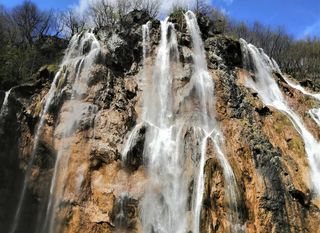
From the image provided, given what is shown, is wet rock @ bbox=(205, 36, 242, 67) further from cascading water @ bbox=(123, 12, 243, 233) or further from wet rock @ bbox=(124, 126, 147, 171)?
wet rock @ bbox=(124, 126, 147, 171)

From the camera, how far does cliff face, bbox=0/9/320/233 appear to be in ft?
66.4

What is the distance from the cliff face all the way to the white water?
52 centimetres

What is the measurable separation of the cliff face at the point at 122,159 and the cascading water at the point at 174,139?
292 millimetres

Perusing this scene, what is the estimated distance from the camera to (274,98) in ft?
98.2

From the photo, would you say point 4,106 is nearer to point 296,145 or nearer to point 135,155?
point 135,155

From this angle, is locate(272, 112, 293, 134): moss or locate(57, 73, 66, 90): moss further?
locate(57, 73, 66, 90): moss

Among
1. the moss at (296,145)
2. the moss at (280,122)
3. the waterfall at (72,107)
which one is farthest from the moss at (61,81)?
the moss at (296,145)

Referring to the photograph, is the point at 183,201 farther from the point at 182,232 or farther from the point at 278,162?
the point at 278,162

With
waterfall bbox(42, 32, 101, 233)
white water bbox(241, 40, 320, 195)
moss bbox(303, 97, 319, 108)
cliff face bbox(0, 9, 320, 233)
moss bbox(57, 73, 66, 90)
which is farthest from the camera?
moss bbox(303, 97, 319, 108)

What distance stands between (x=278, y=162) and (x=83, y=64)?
43.7ft

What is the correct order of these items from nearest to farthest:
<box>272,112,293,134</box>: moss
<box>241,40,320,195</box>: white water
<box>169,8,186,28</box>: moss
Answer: <box>241,40,320,195</box>: white water, <box>272,112,293,134</box>: moss, <box>169,8,186,28</box>: moss

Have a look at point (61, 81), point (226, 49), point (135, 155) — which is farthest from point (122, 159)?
point (226, 49)

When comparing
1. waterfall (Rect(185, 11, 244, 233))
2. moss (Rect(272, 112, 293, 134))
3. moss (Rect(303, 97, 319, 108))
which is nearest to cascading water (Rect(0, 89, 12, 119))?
waterfall (Rect(185, 11, 244, 233))

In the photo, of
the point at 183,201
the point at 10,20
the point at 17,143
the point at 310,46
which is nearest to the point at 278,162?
the point at 183,201
